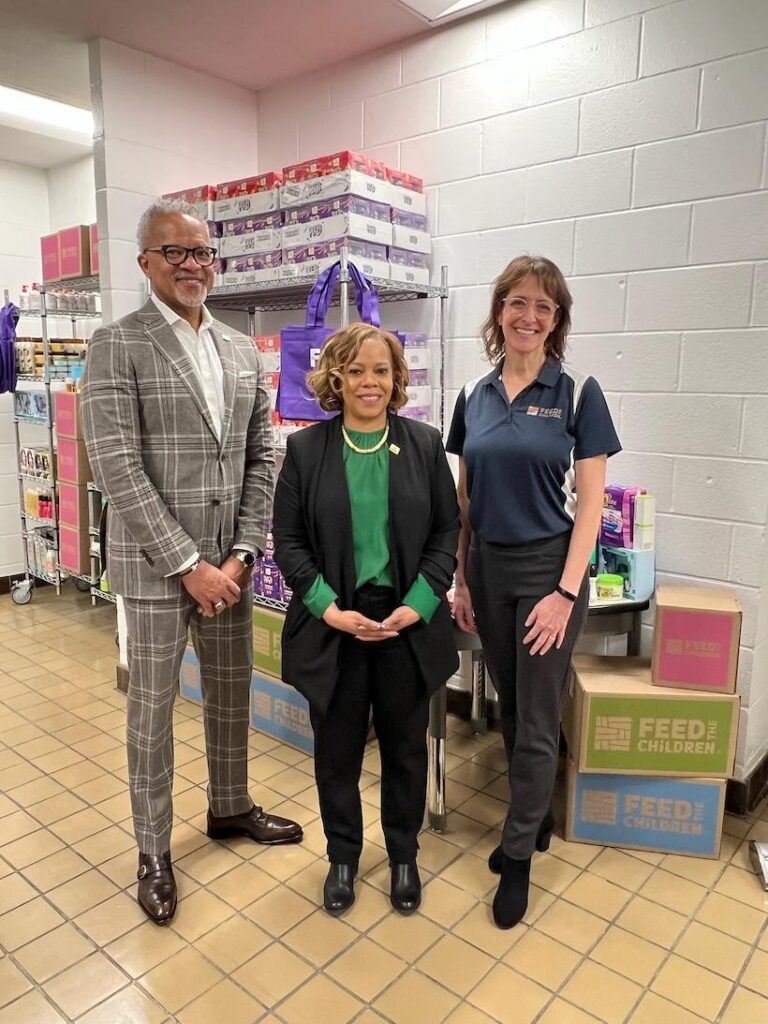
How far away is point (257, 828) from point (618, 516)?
1.50 meters

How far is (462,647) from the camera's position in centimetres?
234

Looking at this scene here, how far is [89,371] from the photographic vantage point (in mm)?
1891

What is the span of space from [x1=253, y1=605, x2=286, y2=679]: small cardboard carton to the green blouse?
1.12 m

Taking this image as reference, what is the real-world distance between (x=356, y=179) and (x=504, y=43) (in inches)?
29.2

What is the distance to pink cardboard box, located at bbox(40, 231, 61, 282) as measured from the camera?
4199mm

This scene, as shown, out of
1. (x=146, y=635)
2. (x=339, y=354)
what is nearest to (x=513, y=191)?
(x=339, y=354)

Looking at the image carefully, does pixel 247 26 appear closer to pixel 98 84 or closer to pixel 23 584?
pixel 98 84

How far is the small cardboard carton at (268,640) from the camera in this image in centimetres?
295

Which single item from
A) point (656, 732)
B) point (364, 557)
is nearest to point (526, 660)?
point (364, 557)

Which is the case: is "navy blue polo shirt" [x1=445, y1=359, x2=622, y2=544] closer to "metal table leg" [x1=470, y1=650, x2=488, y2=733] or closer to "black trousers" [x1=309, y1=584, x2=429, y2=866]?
"black trousers" [x1=309, y1=584, x2=429, y2=866]

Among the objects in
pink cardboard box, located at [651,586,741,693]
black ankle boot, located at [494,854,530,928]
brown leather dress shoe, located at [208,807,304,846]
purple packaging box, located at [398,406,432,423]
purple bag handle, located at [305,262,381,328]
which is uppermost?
purple bag handle, located at [305,262,381,328]

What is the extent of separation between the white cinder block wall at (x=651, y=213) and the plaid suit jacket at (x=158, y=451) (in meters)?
1.28

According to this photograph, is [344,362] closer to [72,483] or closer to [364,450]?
[364,450]

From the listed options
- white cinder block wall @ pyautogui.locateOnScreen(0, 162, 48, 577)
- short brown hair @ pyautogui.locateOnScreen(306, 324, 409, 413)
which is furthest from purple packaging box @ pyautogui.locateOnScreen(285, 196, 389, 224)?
white cinder block wall @ pyautogui.locateOnScreen(0, 162, 48, 577)
